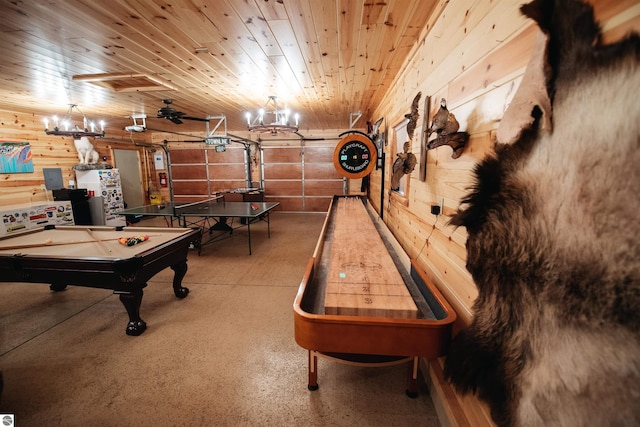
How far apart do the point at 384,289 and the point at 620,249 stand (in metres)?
1.14

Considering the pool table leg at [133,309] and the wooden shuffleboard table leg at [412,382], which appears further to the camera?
the pool table leg at [133,309]

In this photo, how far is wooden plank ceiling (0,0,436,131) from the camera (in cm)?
206

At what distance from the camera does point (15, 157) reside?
19.2 feet

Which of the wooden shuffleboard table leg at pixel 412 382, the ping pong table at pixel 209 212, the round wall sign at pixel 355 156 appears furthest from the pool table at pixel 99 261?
the wooden shuffleboard table leg at pixel 412 382

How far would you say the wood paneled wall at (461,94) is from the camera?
3.70 ft

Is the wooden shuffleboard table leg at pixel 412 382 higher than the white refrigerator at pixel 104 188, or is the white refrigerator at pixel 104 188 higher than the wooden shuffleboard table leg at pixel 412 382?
the white refrigerator at pixel 104 188

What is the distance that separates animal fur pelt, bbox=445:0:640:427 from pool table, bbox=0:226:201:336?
9.78 ft

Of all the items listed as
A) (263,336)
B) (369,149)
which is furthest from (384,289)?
(369,149)

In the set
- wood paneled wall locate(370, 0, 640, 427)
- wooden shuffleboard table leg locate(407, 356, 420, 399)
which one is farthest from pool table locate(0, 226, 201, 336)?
wood paneled wall locate(370, 0, 640, 427)

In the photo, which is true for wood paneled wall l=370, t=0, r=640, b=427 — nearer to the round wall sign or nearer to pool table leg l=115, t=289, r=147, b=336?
the round wall sign

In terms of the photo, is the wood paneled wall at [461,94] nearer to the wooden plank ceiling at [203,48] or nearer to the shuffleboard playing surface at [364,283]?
the shuffleboard playing surface at [364,283]

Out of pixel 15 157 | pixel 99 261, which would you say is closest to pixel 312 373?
pixel 99 261

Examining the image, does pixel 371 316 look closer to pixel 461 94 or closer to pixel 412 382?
pixel 412 382

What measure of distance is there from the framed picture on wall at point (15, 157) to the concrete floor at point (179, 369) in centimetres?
415
